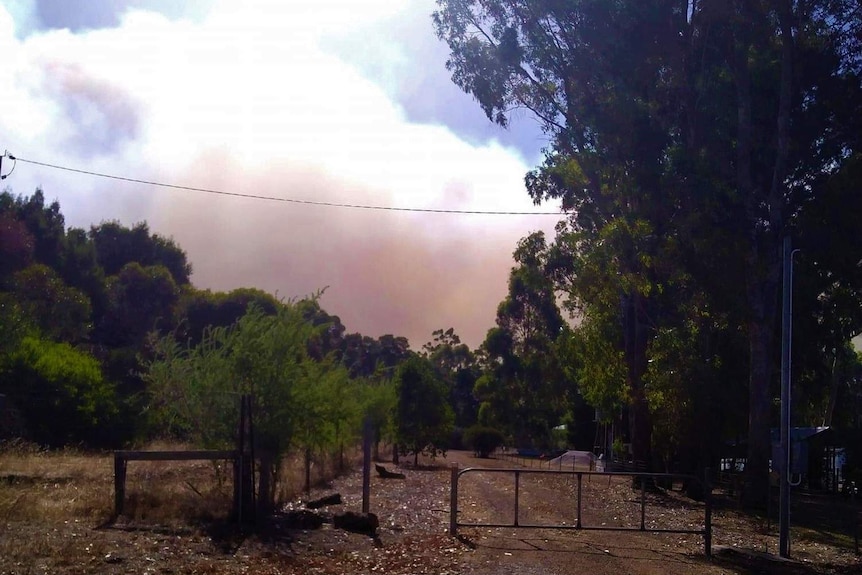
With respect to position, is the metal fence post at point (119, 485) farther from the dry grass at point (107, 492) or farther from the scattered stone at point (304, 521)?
the scattered stone at point (304, 521)

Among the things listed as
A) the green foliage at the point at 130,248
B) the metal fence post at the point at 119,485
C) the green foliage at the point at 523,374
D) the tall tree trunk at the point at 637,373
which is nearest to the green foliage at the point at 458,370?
the green foliage at the point at 523,374

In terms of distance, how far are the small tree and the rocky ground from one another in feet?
102

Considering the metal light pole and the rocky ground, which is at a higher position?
the metal light pole

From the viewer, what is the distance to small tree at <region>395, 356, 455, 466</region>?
54438 mm

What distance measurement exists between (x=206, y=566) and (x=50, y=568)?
6.76 ft

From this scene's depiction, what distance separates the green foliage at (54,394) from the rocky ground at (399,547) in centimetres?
1542

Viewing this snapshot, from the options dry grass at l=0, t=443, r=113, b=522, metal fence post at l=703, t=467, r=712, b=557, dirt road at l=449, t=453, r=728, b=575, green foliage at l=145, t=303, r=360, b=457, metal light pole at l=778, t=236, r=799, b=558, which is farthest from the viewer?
green foliage at l=145, t=303, r=360, b=457

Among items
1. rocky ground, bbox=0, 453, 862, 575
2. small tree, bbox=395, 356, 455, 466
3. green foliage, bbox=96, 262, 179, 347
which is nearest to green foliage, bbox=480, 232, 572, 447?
small tree, bbox=395, 356, 455, 466

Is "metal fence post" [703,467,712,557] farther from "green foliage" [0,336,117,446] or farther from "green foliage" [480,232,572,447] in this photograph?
"green foliage" [480,232,572,447]

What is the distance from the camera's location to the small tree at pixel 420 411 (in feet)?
179

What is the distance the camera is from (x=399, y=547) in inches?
636

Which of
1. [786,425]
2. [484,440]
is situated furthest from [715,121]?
[484,440]

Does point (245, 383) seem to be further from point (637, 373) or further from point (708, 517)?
point (637, 373)

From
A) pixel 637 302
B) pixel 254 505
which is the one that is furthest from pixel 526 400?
pixel 254 505
